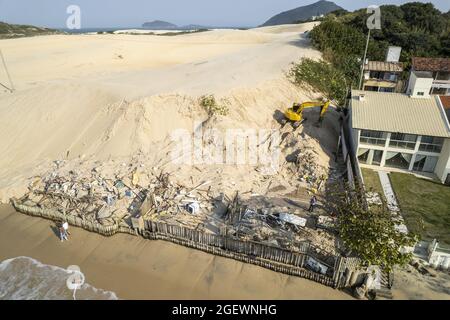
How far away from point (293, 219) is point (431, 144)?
1287cm

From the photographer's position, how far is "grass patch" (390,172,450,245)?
62.7 ft

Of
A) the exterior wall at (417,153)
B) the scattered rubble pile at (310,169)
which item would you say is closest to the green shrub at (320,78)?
the exterior wall at (417,153)

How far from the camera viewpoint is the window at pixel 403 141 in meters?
23.8

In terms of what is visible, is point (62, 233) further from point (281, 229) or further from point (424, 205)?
point (424, 205)

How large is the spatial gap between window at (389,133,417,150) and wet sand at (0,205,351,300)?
1377cm

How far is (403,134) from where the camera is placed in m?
23.8

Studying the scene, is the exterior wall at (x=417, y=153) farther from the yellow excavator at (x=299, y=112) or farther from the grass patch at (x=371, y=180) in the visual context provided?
the yellow excavator at (x=299, y=112)

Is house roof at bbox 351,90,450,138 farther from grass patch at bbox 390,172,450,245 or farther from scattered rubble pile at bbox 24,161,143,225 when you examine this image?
scattered rubble pile at bbox 24,161,143,225

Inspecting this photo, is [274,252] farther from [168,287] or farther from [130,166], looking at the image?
[130,166]

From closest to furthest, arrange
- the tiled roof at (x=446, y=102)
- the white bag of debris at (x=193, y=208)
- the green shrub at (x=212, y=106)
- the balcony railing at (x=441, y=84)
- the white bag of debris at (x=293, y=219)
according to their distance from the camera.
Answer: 1. the white bag of debris at (x=293, y=219)
2. the white bag of debris at (x=193, y=208)
3. the green shrub at (x=212, y=106)
4. the tiled roof at (x=446, y=102)
5. the balcony railing at (x=441, y=84)

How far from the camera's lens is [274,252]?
672 inches

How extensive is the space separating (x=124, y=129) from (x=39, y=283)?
14330mm

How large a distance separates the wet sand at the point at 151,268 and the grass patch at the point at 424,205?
298 inches

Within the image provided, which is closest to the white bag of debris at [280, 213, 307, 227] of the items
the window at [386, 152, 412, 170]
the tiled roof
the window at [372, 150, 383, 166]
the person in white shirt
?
the window at [372, 150, 383, 166]
